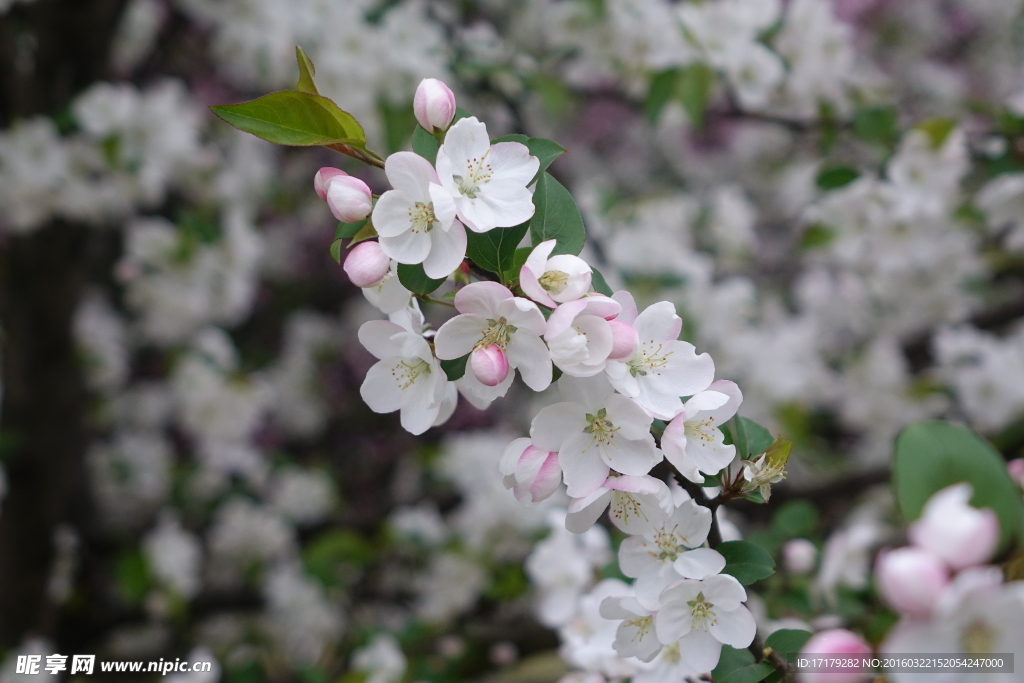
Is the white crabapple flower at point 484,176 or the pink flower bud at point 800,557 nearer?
the white crabapple flower at point 484,176

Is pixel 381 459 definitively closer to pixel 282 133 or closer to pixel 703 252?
pixel 703 252

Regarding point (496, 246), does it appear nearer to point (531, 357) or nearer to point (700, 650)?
point (531, 357)

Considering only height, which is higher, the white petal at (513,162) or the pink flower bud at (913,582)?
the white petal at (513,162)

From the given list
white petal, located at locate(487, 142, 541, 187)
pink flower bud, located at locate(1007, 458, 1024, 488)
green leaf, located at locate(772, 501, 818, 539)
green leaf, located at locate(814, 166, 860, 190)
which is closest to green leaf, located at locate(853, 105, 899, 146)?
green leaf, located at locate(814, 166, 860, 190)

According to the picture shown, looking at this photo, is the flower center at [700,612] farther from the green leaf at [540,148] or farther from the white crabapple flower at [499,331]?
the green leaf at [540,148]

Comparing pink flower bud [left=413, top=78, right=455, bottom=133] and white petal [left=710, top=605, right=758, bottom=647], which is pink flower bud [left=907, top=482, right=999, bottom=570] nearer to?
white petal [left=710, top=605, right=758, bottom=647]

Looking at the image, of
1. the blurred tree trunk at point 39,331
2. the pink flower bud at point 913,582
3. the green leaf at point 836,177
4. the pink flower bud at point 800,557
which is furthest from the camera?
the blurred tree trunk at point 39,331

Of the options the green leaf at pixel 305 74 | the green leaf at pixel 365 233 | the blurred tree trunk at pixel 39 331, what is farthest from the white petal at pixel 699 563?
the blurred tree trunk at pixel 39 331

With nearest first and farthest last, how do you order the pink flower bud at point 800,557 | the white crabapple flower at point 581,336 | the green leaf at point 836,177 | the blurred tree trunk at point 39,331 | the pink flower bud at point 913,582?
the pink flower bud at point 913,582, the white crabapple flower at point 581,336, the pink flower bud at point 800,557, the green leaf at point 836,177, the blurred tree trunk at point 39,331
